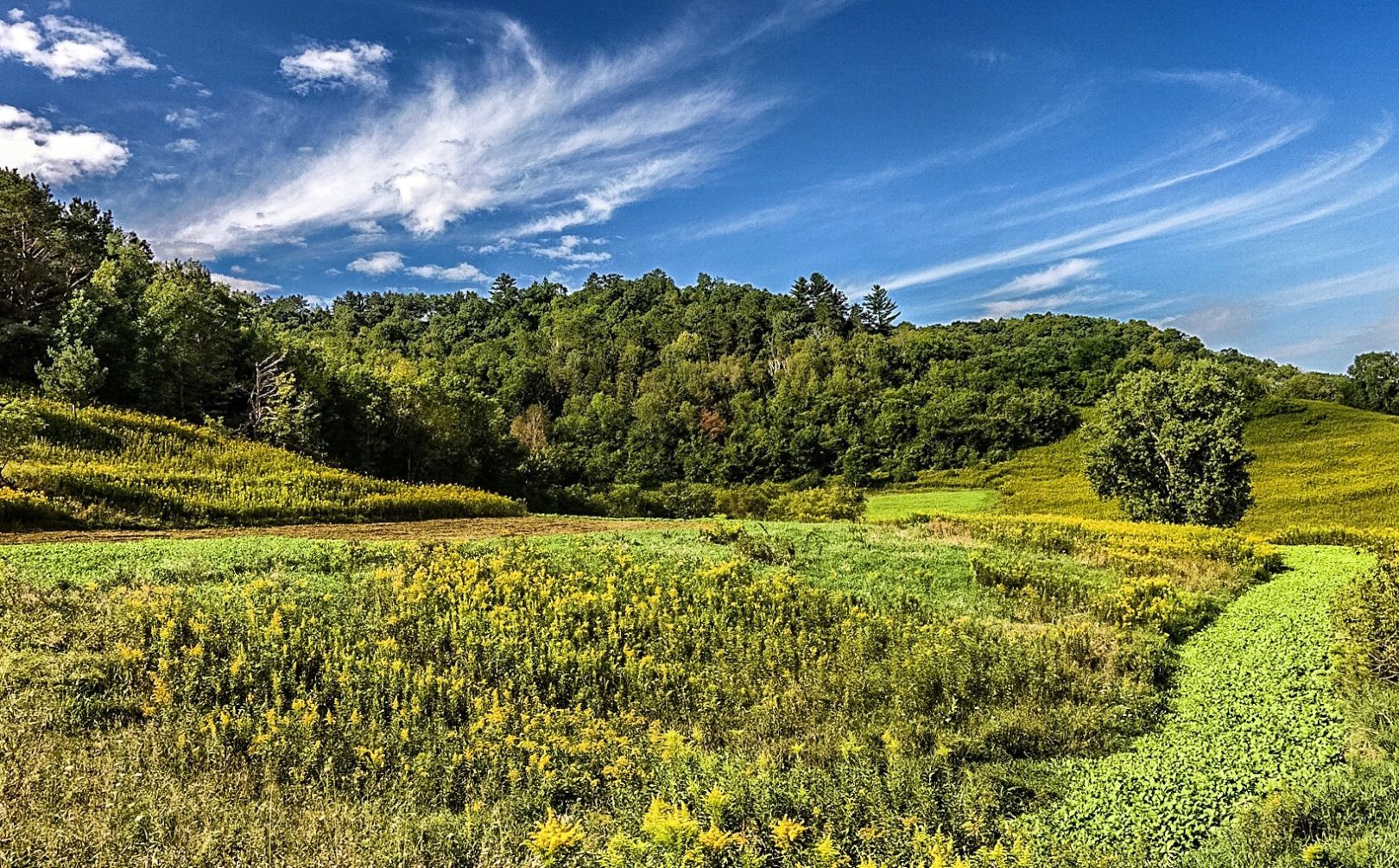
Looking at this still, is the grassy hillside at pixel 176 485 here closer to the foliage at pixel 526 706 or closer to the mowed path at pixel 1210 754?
the foliage at pixel 526 706

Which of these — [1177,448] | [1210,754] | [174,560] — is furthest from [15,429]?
[1177,448]

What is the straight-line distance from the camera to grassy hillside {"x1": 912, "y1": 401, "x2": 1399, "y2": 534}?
37.8 metres

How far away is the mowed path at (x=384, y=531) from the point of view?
13135 mm

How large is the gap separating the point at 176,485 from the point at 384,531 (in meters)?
6.90

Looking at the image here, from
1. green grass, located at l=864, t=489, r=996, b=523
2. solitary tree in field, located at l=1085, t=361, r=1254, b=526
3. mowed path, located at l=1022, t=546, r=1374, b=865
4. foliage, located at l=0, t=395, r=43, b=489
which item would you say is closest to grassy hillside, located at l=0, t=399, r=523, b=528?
foliage, located at l=0, t=395, r=43, b=489

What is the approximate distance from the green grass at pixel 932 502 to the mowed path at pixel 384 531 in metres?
29.0

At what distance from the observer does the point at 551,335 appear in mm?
117375

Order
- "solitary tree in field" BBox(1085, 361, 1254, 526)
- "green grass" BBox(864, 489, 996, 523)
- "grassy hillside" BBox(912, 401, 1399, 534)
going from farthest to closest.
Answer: "green grass" BBox(864, 489, 996, 523) → "grassy hillside" BBox(912, 401, 1399, 534) → "solitary tree in field" BBox(1085, 361, 1254, 526)

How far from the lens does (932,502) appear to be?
5181cm

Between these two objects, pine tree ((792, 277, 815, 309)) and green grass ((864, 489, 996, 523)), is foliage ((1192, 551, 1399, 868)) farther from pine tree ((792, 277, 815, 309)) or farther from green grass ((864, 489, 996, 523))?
pine tree ((792, 277, 815, 309))

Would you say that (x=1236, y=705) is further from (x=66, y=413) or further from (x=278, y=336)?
(x=278, y=336)

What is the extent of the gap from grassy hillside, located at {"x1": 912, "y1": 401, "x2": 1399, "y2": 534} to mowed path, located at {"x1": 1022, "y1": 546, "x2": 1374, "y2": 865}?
1037 inches

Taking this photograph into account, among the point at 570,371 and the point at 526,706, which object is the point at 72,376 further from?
the point at 570,371

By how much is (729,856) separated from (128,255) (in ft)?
164
